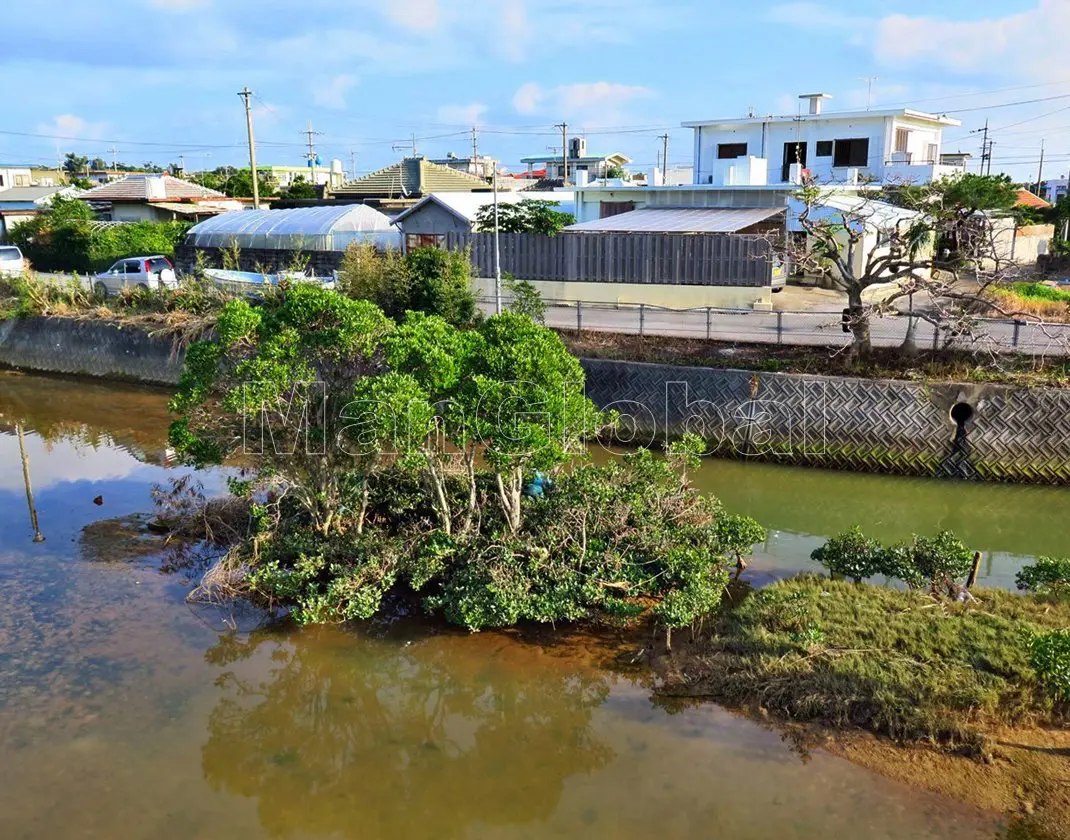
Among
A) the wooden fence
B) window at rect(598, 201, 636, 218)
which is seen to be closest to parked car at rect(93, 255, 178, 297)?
the wooden fence

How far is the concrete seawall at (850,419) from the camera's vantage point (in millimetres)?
14812

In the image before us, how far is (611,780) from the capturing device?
776 centimetres

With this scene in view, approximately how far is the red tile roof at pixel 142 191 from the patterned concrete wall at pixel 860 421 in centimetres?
2707

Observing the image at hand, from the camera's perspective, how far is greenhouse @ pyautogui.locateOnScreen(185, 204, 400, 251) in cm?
2816

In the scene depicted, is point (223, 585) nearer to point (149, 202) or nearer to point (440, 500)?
point (440, 500)

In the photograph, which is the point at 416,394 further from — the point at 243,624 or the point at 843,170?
the point at 843,170

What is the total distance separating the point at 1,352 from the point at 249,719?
2202 centimetres

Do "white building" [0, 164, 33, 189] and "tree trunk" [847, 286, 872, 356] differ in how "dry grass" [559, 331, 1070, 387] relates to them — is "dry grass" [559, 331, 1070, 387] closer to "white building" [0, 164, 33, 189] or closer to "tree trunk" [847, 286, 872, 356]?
"tree trunk" [847, 286, 872, 356]

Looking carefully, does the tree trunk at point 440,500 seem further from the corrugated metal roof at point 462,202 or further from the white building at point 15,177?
the white building at point 15,177

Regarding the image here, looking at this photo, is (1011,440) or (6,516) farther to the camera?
(1011,440)

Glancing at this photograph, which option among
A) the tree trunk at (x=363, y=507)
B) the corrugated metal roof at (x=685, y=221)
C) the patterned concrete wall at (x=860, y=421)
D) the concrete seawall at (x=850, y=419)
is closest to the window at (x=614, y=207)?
the corrugated metal roof at (x=685, y=221)

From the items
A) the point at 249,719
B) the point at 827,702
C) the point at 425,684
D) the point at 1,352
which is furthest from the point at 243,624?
the point at 1,352

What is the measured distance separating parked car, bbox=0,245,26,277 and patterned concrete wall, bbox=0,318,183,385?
443cm

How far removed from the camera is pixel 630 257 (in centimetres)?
2356
